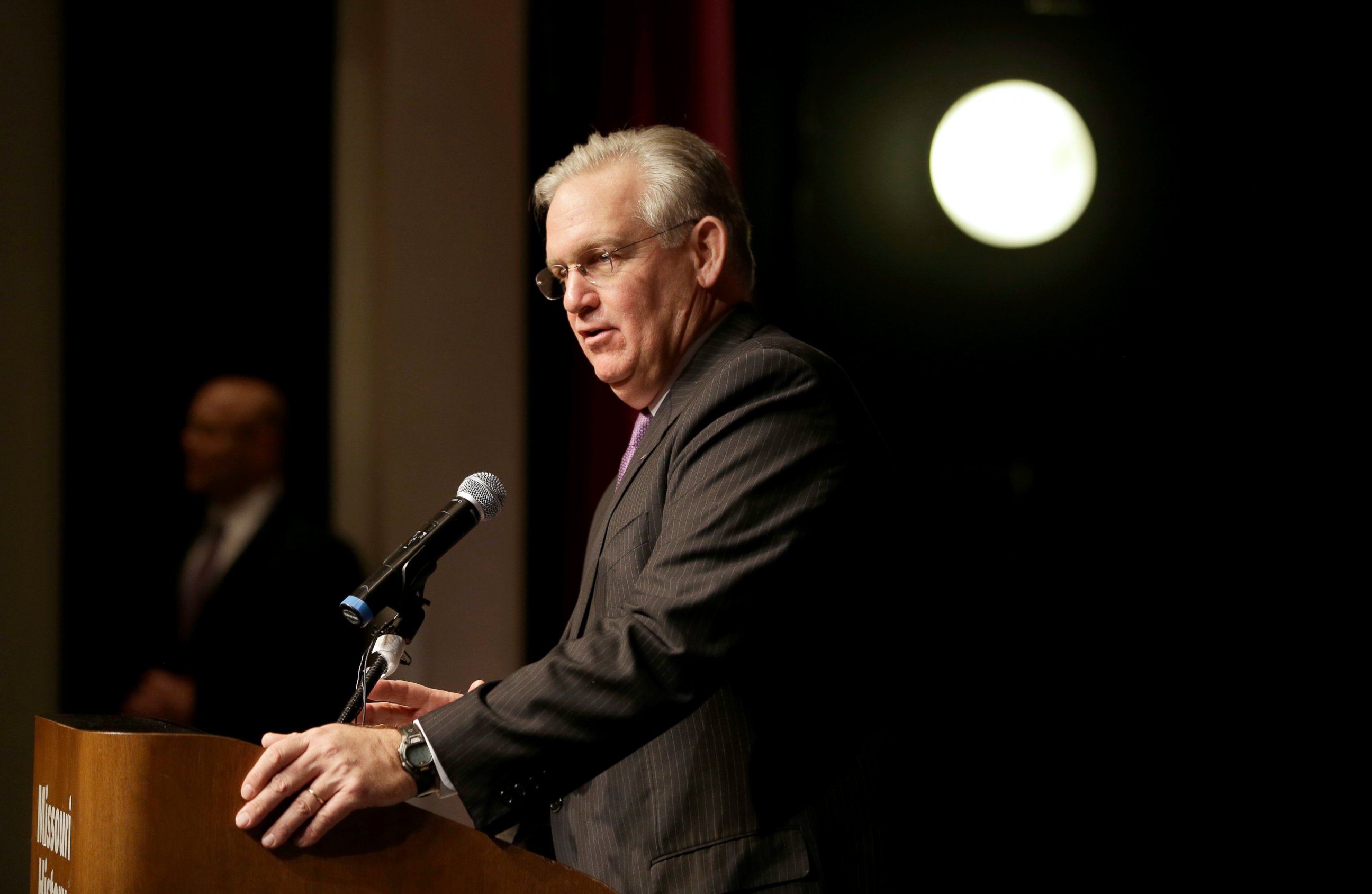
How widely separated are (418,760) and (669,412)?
1.91ft

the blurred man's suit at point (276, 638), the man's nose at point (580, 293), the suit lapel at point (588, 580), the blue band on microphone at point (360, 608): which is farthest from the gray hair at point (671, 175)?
the blurred man's suit at point (276, 638)

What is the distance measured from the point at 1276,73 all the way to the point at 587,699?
1588 millimetres

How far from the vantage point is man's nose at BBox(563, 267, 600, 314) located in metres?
1.62

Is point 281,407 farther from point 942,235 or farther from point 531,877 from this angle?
point 531,877

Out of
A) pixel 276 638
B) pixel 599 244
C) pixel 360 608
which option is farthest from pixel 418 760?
pixel 276 638

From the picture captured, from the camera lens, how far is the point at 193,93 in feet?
10.3

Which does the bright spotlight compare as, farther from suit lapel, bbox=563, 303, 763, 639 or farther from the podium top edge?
the podium top edge

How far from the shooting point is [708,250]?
164 cm

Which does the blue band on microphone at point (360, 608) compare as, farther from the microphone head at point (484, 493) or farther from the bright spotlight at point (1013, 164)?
the bright spotlight at point (1013, 164)

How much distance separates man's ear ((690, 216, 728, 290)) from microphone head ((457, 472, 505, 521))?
1.52 feet

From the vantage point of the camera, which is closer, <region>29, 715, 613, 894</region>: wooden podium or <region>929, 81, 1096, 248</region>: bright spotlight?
<region>29, 715, 613, 894</region>: wooden podium

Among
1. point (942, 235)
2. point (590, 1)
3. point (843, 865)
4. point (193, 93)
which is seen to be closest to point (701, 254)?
point (942, 235)

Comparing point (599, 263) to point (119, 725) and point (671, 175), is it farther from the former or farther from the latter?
point (119, 725)

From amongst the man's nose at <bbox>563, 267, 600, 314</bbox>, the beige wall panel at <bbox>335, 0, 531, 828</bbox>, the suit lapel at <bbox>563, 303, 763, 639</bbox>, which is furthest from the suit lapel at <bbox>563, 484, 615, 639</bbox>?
the beige wall panel at <bbox>335, 0, 531, 828</bbox>
